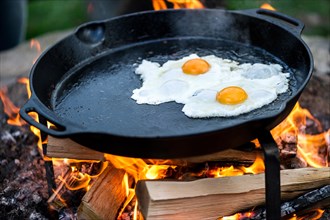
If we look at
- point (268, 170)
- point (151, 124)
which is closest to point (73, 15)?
point (151, 124)

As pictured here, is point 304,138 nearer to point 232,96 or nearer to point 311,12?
point 232,96

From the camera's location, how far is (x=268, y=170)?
2.28m

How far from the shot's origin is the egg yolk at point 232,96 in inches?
104

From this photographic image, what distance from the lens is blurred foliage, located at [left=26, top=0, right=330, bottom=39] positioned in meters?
6.92

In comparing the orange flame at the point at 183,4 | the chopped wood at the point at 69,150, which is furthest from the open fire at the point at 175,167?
the orange flame at the point at 183,4

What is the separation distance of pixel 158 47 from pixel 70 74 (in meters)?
0.75

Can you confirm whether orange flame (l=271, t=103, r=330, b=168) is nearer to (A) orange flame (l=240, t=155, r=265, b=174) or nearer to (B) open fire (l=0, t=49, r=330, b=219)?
Answer: (B) open fire (l=0, t=49, r=330, b=219)

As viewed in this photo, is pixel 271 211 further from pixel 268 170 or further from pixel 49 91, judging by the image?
pixel 49 91

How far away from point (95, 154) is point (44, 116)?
0.56 metres

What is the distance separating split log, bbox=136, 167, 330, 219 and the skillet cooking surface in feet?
1.06

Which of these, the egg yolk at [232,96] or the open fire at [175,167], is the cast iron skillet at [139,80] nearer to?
the egg yolk at [232,96]

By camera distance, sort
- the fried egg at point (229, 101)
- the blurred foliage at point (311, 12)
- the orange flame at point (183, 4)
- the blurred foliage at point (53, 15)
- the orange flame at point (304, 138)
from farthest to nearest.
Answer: the blurred foliage at point (53, 15), the blurred foliage at point (311, 12), the orange flame at point (183, 4), the orange flame at point (304, 138), the fried egg at point (229, 101)

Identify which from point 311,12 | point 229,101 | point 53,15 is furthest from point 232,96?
point 53,15

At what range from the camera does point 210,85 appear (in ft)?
9.68
